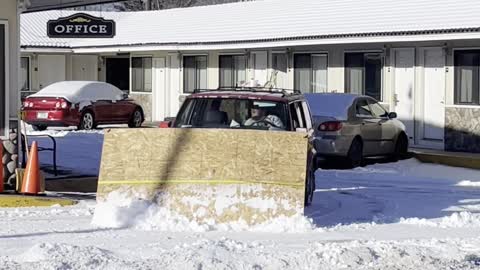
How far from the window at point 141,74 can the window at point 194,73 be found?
8.16 ft

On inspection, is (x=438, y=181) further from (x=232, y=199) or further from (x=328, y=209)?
(x=232, y=199)

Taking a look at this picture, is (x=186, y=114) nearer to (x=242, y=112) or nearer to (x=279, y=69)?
(x=242, y=112)

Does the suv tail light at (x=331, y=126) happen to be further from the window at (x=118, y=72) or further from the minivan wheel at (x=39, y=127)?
the window at (x=118, y=72)

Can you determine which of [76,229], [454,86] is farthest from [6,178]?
[454,86]

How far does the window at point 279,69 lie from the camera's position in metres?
28.9

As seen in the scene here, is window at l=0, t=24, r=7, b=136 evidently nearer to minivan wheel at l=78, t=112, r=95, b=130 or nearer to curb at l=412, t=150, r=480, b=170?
curb at l=412, t=150, r=480, b=170

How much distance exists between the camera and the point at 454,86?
77.4 feet

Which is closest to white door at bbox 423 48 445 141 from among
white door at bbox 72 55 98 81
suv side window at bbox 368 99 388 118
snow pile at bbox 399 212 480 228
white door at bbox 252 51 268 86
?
suv side window at bbox 368 99 388 118

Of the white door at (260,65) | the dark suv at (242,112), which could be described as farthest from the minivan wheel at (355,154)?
the white door at (260,65)

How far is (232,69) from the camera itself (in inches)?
1238

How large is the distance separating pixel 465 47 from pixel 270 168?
41.6 ft

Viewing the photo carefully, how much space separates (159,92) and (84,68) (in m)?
5.96

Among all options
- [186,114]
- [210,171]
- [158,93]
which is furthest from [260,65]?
[210,171]

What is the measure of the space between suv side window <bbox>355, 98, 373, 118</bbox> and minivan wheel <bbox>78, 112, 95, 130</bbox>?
39.7ft
